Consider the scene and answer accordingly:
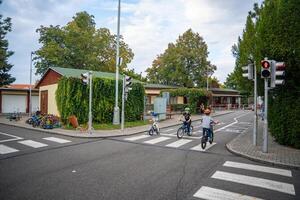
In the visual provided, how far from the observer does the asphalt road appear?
5.25 meters

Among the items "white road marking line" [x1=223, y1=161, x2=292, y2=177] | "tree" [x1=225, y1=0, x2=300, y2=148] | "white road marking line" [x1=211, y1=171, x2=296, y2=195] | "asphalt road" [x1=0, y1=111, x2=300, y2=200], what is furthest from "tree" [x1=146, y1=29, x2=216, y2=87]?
"white road marking line" [x1=211, y1=171, x2=296, y2=195]

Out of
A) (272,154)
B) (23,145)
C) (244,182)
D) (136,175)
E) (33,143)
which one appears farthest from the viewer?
(33,143)

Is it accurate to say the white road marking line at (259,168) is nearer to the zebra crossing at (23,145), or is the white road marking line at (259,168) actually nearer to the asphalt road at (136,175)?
the asphalt road at (136,175)

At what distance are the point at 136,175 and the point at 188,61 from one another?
46.1 m

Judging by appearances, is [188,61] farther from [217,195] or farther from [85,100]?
[217,195]

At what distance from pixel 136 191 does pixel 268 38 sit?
8422mm

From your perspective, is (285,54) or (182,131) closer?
(285,54)

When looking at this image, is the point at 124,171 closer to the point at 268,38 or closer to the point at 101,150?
the point at 101,150

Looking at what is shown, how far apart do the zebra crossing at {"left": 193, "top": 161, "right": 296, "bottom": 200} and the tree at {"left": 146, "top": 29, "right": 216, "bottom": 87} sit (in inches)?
1703

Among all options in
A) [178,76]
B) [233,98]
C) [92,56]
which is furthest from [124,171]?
[233,98]

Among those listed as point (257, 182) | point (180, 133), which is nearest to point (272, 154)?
point (257, 182)

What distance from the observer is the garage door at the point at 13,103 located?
33.5 m

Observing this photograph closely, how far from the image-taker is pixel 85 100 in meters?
18.4

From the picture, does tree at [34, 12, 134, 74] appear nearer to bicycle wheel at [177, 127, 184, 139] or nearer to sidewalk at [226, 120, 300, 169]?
bicycle wheel at [177, 127, 184, 139]
